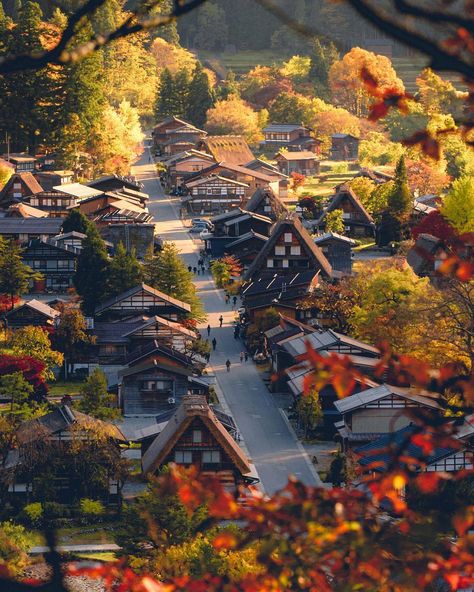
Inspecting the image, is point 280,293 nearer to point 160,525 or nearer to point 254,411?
point 254,411

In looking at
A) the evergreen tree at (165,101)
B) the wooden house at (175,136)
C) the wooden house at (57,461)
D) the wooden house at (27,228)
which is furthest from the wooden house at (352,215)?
the evergreen tree at (165,101)

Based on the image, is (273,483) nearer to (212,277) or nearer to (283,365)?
(283,365)

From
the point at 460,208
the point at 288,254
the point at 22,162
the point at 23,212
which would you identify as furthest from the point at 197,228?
the point at 460,208

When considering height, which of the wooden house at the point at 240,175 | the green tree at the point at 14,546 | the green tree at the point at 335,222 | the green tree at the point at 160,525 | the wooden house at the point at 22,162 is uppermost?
the green tree at the point at 160,525

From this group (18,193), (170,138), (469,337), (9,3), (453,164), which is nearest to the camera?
(469,337)

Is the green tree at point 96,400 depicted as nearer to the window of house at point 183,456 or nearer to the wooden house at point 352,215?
the window of house at point 183,456

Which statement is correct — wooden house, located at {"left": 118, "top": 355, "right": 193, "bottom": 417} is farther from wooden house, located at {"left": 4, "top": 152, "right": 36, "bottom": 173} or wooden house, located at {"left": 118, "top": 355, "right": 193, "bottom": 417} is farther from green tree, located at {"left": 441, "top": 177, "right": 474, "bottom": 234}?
wooden house, located at {"left": 4, "top": 152, "right": 36, "bottom": 173}

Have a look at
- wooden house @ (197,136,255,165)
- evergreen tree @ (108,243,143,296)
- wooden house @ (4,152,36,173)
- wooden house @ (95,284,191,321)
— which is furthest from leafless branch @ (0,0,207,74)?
wooden house @ (197,136,255,165)

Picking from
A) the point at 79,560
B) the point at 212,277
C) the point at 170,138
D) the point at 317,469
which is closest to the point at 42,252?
the point at 212,277
